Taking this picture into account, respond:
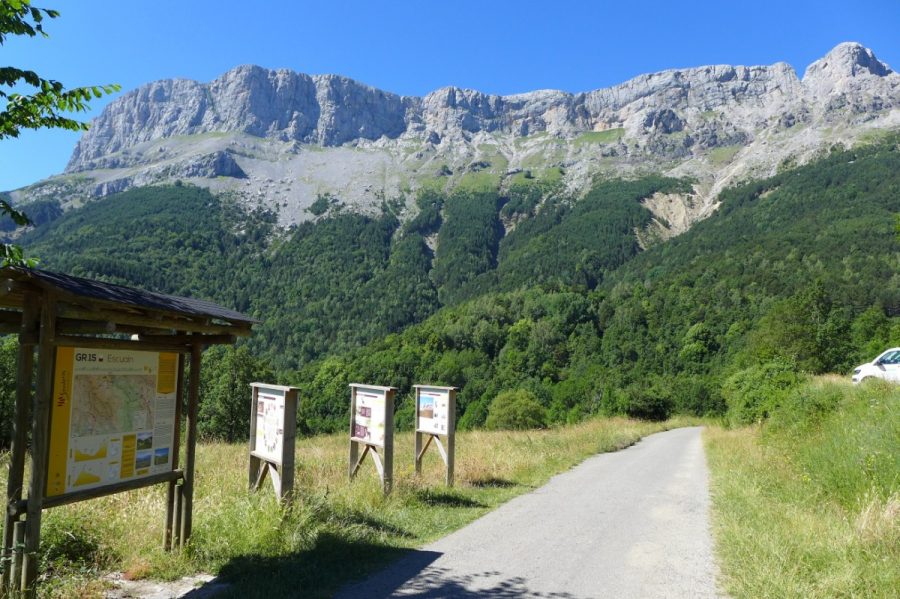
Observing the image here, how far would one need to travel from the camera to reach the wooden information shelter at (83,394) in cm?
427

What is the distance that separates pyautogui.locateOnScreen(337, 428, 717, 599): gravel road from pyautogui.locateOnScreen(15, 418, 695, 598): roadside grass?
41 cm

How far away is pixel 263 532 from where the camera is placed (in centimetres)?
581

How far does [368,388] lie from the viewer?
921 centimetres

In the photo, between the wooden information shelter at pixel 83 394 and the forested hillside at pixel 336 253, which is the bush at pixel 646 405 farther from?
the forested hillside at pixel 336 253

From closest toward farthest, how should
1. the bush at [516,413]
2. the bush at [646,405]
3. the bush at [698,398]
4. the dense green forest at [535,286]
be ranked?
the bush at [516,413] < the bush at [646,405] < the dense green forest at [535,286] < the bush at [698,398]

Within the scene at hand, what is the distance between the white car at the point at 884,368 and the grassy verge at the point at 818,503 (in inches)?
146

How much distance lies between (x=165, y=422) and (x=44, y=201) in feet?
746

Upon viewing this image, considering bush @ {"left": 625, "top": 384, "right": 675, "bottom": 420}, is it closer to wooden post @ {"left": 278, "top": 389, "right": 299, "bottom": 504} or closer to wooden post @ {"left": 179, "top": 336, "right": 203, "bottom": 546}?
wooden post @ {"left": 278, "top": 389, "right": 299, "bottom": 504}

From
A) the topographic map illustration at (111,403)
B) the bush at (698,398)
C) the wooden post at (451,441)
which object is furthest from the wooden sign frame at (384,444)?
the bush at (698,398)

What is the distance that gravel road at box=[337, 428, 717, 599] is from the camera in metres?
5.02

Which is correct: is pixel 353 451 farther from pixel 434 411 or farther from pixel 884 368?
pixel 884 368

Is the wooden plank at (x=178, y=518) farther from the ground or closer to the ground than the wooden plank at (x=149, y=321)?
closer to the ground

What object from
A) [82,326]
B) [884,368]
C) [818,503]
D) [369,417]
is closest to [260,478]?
[369,417]

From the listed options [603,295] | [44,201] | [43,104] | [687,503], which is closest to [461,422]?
[603,295]
